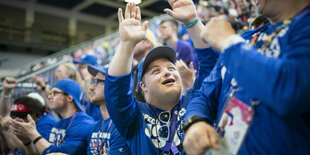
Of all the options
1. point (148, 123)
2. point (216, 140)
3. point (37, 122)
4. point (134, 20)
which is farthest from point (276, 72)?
point (37, 122)

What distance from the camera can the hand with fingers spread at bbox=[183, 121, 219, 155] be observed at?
2.90ft

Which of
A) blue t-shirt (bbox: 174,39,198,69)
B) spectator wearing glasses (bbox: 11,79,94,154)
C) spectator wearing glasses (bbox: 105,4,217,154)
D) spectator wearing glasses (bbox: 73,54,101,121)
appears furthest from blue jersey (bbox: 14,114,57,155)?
blue t-shirt (bbox: 174,39,198,69)

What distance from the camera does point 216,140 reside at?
0.91 metres

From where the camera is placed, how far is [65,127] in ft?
9.00

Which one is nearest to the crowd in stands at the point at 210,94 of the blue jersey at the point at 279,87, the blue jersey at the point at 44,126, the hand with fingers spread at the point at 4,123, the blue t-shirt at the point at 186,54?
the blue jersey at the point at 279,87

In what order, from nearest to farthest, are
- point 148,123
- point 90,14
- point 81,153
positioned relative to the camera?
point 148,123 < point 81,153 < point 90,14

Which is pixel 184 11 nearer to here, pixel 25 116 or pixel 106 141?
pixel 106 141

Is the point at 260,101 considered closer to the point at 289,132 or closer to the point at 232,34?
the point at 289,132

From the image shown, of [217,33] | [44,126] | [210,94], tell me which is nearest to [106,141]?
[210,94]

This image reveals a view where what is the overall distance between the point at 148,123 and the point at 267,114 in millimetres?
928

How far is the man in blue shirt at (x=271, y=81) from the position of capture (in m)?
0.76

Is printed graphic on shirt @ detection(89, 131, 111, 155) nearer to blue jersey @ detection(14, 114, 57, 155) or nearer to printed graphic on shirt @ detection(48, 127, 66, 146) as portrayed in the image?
printed graphic on shirt @ detection(48, 127, 66, 146)

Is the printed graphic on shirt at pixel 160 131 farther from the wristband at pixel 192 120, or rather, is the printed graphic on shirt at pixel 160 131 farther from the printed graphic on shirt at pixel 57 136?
the printed graphic on shirt at pixel 57 136

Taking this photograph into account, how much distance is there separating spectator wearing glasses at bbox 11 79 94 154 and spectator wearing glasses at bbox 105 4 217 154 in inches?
40.9
